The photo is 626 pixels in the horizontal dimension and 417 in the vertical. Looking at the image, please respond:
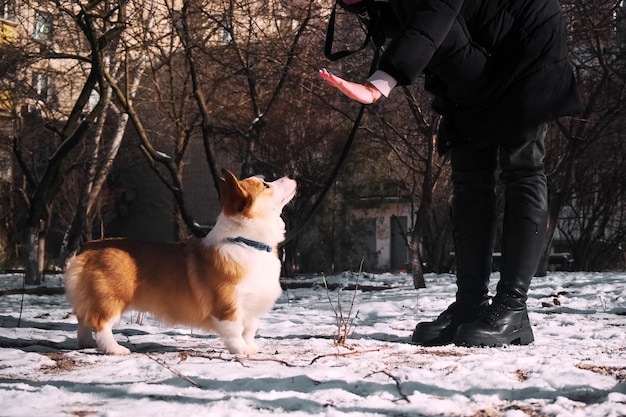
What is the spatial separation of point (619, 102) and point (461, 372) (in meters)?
7.19

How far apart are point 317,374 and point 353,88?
38.1 inches

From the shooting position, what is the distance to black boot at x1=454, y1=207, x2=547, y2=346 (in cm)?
309

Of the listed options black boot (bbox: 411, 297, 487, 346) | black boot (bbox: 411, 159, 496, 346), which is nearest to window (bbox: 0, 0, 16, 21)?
black boot (bbox: 411, 159, 496, 346)

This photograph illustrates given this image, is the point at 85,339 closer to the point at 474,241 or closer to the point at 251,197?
the point at 251,197

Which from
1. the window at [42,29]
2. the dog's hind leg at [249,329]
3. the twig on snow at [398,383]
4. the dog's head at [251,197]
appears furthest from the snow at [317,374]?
the window at [42,29]

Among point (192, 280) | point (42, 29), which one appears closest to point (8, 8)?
point (42, 29)

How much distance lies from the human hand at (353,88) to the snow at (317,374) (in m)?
0.94

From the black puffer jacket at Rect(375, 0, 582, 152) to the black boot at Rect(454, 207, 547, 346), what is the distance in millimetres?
410

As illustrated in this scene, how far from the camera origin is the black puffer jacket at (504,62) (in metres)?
3.06

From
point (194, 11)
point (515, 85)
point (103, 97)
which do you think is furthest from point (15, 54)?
point (515, 85)

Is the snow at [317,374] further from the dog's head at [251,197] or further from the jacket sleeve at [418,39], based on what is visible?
the jacket sleeve at [418,39]

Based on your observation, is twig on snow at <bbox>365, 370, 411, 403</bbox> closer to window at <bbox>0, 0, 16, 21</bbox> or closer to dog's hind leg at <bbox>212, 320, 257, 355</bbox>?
dog's hind leg at <bbox>212, 320, 257, 355</bbox>

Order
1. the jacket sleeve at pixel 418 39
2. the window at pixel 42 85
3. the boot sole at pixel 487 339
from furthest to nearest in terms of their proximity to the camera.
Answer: the window at pixel 42 85 → the boot sole at pixel 487 339 → the jacket sleeve at pixel 418 39

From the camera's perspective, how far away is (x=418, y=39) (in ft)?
8.79
